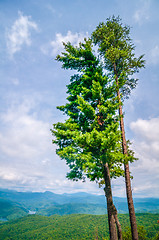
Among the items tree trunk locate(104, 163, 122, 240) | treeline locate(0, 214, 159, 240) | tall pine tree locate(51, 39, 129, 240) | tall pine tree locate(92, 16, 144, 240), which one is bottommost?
treeline locate(0, 214, 159, 240)

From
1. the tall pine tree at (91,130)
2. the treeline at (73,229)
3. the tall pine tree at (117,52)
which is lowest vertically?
the treeline at (73,229)

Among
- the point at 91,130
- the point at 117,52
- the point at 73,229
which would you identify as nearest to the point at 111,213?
the point at 91,130

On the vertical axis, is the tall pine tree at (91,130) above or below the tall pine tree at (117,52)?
below

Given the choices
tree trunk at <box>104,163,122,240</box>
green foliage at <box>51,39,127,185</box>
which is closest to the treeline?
tree trunk at <box>104,163,122,240</box>

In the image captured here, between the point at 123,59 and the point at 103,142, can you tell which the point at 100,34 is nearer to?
the point at 123,59

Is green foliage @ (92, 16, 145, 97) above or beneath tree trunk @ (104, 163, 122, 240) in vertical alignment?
above

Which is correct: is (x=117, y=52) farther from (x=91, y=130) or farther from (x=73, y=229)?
(x=73, y=229)

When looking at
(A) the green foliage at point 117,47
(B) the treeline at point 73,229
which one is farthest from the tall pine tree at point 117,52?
(B) the treeline at point 73,229

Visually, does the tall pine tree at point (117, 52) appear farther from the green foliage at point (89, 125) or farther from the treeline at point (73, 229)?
the treeline at point (73, 229)

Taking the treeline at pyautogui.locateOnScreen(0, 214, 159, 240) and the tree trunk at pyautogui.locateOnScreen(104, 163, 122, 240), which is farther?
the treeline at pyautogui.locateOnScreen(0, 214, 159, 240)

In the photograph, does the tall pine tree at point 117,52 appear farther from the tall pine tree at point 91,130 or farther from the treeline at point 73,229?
the treeline at point 73,229

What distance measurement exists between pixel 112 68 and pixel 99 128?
7.19 meters

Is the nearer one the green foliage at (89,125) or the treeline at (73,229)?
the green foliage at (89,125)

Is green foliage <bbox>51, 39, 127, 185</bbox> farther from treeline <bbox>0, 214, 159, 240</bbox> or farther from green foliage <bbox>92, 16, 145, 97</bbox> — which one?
treeline <bbox>0, 214, 159, 240</bbox>
